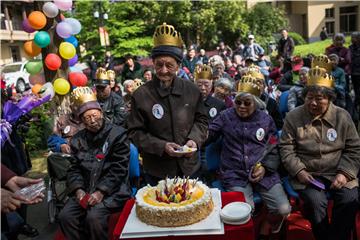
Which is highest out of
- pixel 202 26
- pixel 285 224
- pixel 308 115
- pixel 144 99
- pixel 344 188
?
pixel 202 26

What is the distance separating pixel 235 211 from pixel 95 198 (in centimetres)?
130

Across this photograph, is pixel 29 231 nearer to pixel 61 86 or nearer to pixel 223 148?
pixel 223 148

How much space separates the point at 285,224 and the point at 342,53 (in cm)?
571

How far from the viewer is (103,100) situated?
5281mm

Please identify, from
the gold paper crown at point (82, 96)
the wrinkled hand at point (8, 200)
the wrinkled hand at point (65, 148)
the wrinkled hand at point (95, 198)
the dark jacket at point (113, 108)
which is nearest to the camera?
the wrinkled hand at point (8, 200)

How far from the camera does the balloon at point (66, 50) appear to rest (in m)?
7.12

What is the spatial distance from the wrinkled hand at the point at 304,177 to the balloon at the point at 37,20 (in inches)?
212

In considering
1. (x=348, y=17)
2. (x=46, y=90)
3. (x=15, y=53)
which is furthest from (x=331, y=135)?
(x=15, y=53)

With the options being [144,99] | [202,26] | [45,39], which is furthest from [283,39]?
[202,26]

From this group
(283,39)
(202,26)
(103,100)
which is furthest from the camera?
(202,26)

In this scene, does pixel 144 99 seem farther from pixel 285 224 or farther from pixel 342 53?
pixel 342 53

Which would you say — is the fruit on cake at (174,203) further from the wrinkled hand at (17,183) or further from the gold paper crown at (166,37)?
the gold paper crown at (166,37)

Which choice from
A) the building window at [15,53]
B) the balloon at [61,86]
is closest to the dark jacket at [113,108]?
the balloon at [61,86]

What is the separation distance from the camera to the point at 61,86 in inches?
275
